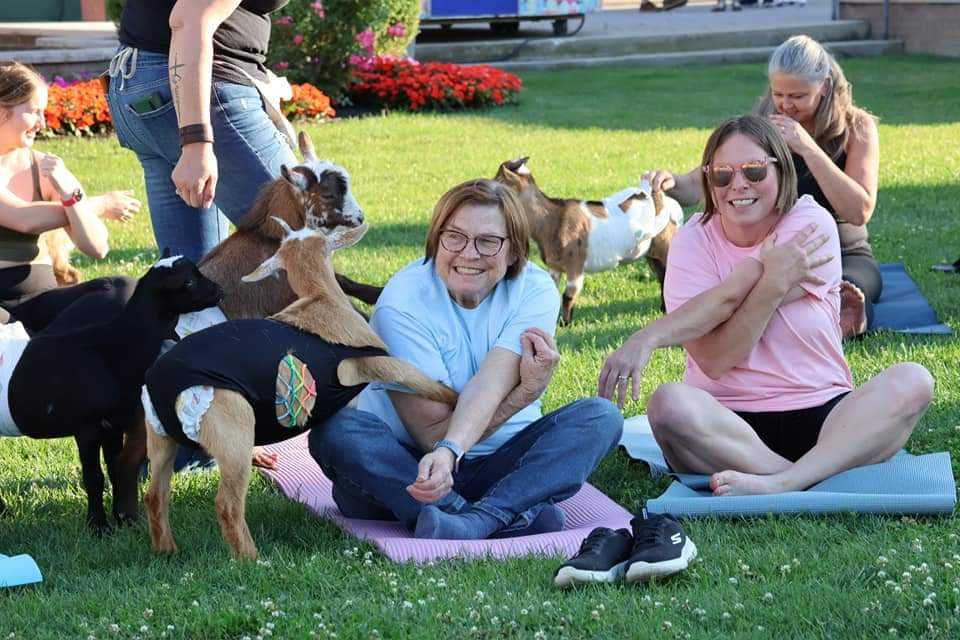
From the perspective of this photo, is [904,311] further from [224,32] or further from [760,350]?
[224,32]

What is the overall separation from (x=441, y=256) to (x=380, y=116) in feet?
40.2

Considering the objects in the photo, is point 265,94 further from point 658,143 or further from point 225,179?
point 658,143

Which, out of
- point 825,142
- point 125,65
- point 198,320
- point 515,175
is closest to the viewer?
point 198,320

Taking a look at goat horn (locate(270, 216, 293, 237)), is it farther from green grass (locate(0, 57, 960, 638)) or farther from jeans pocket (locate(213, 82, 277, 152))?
green grass (locate(0, 57, 960, 638))

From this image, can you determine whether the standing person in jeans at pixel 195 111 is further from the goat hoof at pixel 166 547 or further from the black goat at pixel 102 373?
the goat hoof at pixel 166 547

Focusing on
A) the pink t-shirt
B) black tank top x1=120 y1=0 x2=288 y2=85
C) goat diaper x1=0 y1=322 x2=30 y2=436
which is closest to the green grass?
goat diaper x1=0 y1=322 x2=30 y2=436

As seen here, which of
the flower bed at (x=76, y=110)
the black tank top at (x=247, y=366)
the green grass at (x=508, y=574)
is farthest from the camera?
the flower bed at (x=76, y=110)

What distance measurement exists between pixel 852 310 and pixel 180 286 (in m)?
3.64

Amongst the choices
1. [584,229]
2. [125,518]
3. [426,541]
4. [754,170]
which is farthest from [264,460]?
[584,229]

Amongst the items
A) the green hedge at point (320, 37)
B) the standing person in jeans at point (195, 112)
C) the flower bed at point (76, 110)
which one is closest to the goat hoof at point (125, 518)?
the standing person in jeans at point (195, 112)

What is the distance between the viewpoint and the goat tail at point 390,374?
4.13 meters

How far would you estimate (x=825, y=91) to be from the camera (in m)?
6.38

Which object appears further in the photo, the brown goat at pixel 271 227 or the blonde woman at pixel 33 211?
the blonde woman at pixel 33 211

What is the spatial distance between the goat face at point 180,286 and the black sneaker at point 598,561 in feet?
4.88
